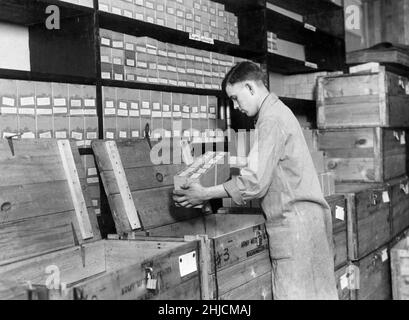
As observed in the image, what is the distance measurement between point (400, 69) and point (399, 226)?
1583 mm

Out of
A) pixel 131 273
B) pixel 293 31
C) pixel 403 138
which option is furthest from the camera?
pixel 293 31

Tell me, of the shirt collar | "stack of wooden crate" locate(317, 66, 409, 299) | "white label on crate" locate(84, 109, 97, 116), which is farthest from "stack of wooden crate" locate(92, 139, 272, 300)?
"stack of wooden crate" locate(317, 66, 409, 299)

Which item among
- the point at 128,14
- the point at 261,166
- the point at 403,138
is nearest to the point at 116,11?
the point at 128,14

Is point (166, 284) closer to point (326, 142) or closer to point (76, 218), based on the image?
point (76, 218)

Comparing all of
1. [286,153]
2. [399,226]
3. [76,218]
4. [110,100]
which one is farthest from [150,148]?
[399,226]

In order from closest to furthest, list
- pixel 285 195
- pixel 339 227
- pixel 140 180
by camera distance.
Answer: pixel 285 195 → pixel 140 180 → pixel 339 227

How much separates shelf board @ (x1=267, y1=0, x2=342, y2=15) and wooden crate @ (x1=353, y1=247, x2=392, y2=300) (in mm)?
2356

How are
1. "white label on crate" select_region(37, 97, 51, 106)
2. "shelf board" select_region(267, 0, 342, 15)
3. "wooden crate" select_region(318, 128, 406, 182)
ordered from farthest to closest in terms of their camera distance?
"shelf board" select_region(267, 0, 342, 15)
"wooden crate" select_region(318, 128, 406, 182)
"white label on crate" select_region(37, 97, 51, 106)

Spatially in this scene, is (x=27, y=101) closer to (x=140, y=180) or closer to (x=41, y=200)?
(x=41, y=200)

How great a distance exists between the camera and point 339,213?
3502 mm

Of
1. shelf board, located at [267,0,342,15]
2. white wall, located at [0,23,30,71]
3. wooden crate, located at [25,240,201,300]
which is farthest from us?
shelf board, located at [267,0,342,15]

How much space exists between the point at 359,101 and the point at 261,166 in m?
2.27

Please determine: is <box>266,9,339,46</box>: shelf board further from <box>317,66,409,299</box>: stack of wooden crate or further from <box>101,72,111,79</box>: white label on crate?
<box>101,72,111,79</box>: white label on crate

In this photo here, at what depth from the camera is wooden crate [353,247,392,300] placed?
373 cm
